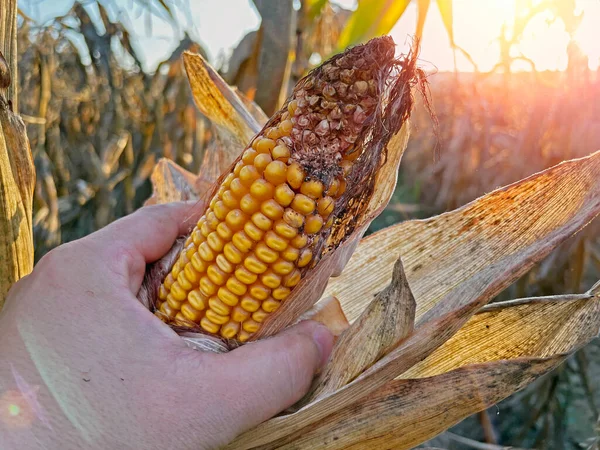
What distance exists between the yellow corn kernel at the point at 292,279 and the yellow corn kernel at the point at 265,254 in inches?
1.8

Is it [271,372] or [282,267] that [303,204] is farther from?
[271,372]

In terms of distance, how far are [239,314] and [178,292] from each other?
5.2 inches

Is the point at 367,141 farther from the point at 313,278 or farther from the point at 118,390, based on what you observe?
the point at 118,390

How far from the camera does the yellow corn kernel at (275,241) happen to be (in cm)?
88

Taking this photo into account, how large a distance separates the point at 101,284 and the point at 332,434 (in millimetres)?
427

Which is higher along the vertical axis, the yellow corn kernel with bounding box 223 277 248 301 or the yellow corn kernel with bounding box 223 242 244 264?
the yellow corn kernel with bounding box 223 242 244 264

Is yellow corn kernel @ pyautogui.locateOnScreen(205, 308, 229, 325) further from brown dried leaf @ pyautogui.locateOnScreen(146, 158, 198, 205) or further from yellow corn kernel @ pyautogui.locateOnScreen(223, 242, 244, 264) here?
brown dried leaf @ pyautogui.locateOnScreen(146, 158, 198, 205)

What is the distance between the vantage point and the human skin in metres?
0.69

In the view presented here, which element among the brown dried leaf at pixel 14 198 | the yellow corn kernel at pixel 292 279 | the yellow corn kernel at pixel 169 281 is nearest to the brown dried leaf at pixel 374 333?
the yellow corn kernel at pixel 292 279

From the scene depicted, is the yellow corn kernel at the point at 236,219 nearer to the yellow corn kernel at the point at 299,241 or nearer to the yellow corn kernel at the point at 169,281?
the yellow corn kernel at the point at 299,241

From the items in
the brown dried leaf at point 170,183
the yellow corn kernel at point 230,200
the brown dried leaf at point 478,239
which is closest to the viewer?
the brown dried leaf at point 478,239

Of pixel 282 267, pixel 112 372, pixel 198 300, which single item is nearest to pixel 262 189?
pixel 282 267

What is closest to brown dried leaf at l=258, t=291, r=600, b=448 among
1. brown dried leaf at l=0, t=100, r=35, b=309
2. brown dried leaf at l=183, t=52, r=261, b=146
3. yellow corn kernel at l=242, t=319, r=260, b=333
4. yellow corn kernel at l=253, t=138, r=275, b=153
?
yellow corn kernel at l=242, t=319, r=260, b=333

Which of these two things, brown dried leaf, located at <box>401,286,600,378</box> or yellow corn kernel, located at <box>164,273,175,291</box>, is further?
yellow corn kernel, located at <box>164,273,175,291</box>
